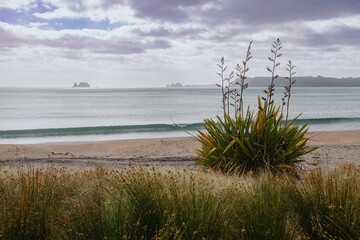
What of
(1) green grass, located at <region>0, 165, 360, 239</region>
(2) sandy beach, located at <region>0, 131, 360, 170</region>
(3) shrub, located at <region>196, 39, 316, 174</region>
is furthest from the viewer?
(2) sandy beach, located at <region>0, 131, 360, 170</region>

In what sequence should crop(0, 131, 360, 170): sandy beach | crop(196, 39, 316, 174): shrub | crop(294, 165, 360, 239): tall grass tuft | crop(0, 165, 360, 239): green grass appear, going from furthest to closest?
crop(0, 131, 360, 170): sandy beach < crop(196, 39, 316, 174): shrub < crop(294, 165, 360, 239): tall grass tuft < crop(0, 165, 360, 239): green grass

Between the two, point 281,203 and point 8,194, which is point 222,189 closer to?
point 281,203

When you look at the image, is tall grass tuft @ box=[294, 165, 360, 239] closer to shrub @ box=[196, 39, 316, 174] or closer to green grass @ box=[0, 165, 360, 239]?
green grass @ box=[0, 165, 360, 239]

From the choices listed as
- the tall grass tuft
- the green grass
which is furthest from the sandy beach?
the tall grass tuft

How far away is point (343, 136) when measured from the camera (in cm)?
2173

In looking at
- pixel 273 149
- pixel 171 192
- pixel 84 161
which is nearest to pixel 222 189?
pixel 171 192

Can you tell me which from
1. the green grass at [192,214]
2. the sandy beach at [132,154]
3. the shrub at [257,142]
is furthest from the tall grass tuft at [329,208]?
the sandy beach at [132,154]

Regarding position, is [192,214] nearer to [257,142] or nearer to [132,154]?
[257,142]

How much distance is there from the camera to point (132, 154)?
15.3 metres

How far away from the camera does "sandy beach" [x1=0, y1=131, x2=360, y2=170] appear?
12.0 metres

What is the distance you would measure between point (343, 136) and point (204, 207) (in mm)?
18988

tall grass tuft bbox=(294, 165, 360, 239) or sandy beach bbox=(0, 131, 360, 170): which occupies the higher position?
tall grass tuft bbox=(294, 165, 360, 239)

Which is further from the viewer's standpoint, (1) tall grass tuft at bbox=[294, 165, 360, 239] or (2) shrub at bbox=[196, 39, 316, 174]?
(2) shrub at bbox=[196, 39, 316, 174]

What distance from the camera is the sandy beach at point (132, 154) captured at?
1196 centimetres
